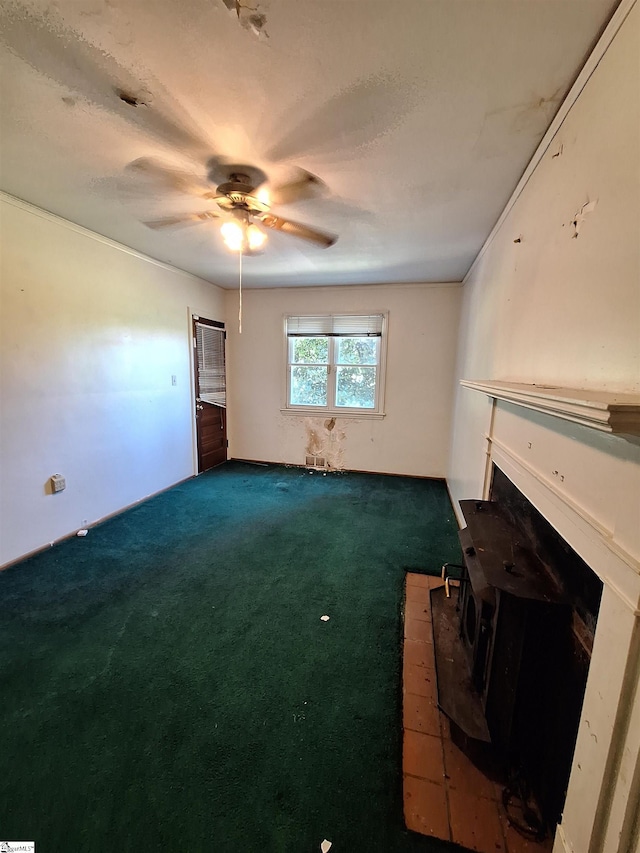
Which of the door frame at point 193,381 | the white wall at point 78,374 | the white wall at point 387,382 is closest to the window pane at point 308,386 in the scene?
the white wall at point 387,382

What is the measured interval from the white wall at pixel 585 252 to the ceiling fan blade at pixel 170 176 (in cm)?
169

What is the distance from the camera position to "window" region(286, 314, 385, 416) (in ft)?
14.8

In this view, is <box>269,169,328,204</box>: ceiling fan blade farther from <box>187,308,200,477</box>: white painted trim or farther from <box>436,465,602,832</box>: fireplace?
<box>187,308,200,477</box>: white painted trim

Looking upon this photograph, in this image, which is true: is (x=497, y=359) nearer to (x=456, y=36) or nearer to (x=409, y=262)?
(x=456, y=36)

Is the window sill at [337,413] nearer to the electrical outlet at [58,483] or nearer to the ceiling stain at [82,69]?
the electrical outlet at [58,483]

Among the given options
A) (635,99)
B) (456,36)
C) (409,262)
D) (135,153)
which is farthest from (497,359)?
(135,153)

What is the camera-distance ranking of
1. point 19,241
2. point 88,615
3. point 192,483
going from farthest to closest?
point 192,483, point 19,241, point 88,615

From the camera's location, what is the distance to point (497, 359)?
2164 millimetres

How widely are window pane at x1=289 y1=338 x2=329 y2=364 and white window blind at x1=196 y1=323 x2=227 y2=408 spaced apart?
1021mm

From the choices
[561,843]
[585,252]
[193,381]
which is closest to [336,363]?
[193,381]

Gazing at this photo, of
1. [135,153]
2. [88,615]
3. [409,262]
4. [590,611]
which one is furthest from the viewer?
[409,262]

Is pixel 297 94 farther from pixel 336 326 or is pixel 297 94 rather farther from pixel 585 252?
pixel 336 326

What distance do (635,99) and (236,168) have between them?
1.60 m

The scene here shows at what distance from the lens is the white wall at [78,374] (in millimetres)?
2391
